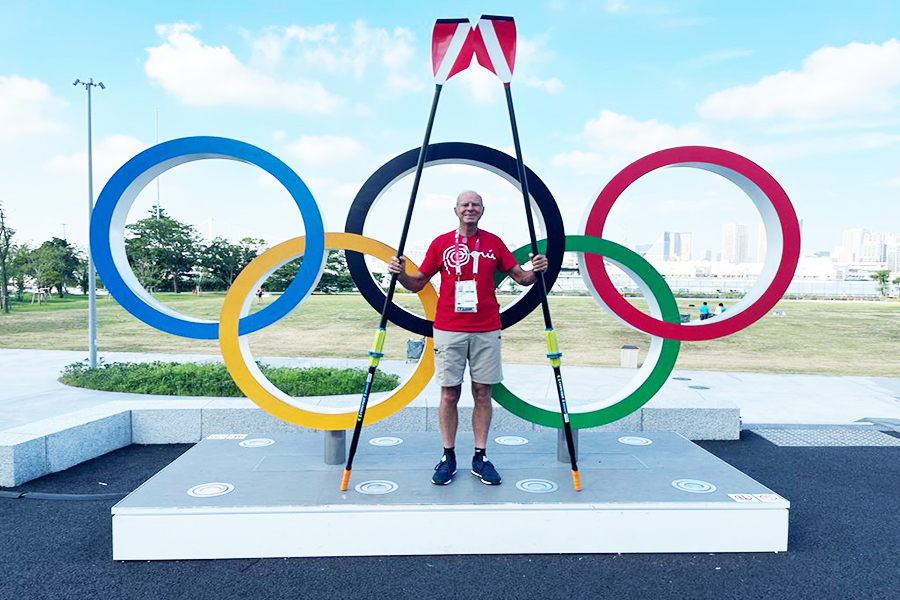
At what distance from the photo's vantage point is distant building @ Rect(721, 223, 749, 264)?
12423 centimetres

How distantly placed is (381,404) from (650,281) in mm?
2119

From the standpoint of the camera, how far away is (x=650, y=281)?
166 inches

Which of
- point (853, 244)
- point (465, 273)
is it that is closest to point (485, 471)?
point (465, 273)

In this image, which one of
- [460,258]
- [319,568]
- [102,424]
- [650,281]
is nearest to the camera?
[319,568]

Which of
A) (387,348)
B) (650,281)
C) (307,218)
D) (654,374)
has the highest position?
(307,218)

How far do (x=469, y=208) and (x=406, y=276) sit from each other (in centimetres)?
59

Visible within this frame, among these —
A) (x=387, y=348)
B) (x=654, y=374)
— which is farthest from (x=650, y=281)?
(x=387, y=348)

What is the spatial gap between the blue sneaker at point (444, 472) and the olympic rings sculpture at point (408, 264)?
0.56m

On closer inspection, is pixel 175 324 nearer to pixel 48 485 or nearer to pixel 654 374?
pixel 48 485

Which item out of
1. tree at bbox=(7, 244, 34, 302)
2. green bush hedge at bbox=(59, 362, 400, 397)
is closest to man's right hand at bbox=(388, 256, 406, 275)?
green bush hedge at bbox=(59, 362, 400, 397)

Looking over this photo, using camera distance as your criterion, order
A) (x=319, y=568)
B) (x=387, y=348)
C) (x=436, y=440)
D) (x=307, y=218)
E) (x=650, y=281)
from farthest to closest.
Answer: (x=387, y=348), (x=436, y=440), (x=650, y=281), (x=307, y=218), (x=319, y=568)

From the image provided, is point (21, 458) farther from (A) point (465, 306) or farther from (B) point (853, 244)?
(B) point (853, 244)

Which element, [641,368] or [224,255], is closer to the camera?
[641,368]

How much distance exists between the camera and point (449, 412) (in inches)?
146
